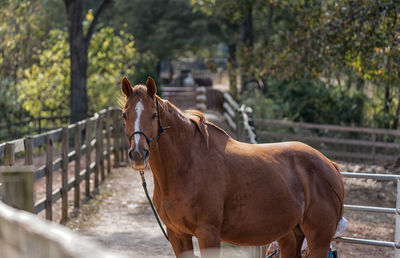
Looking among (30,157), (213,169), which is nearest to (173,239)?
(213,169)

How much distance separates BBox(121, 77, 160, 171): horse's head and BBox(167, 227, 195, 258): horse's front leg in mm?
780

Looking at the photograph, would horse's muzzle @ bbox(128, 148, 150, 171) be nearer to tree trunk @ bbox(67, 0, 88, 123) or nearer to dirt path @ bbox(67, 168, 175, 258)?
dirt path @ bbox(67, 168, 175, 258)

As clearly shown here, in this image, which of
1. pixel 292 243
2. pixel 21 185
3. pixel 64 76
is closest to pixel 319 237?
pixel 292 243

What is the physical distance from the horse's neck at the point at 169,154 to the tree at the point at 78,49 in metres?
13.2

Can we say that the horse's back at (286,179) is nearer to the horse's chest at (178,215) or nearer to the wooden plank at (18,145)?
the horse's chest at (178,215)

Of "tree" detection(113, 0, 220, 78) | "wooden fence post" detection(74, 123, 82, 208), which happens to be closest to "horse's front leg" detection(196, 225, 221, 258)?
"wooden fence post" detection(74, 123, 82, 208)

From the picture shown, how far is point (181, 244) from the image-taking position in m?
4.59

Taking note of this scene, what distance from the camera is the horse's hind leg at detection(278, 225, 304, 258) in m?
5.11

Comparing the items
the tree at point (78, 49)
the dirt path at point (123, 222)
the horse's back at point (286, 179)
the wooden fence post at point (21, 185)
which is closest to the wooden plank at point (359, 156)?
the dirt path at point (123, 222)

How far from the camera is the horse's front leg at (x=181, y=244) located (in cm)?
452

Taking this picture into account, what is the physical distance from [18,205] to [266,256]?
11.8ft

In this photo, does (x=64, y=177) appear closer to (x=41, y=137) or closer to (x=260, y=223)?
(x=41, y=137)

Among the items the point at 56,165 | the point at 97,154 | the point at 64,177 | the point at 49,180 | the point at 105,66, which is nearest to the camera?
the point at 49,180

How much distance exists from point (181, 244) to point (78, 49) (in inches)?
559
